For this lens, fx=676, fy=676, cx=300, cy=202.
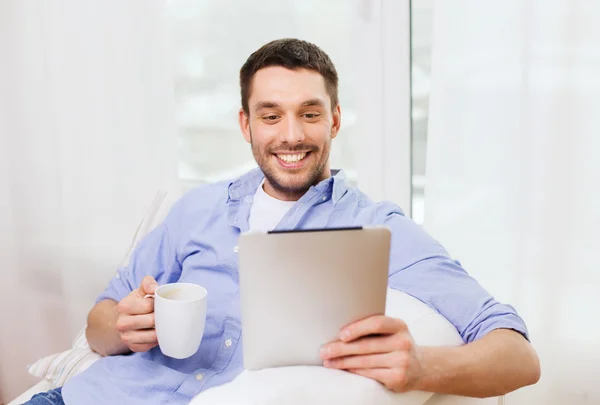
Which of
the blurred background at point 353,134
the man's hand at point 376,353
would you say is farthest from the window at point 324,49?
the man's hand at point 376,353

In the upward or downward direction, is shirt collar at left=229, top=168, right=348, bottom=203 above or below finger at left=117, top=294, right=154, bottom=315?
above

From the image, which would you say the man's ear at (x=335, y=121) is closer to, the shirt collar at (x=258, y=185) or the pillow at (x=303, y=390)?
the shirt collar at (x=258, y=185)

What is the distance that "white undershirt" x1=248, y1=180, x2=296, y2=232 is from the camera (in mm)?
1552

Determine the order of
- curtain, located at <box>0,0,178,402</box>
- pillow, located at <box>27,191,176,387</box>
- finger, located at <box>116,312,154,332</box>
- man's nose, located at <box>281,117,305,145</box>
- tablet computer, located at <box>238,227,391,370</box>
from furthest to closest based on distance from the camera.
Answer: curtain, located at <box>0,0,178,402</box>, pillow, located at <box>27,191,176,387</box>, man's nose, located at <box>281,117,305,145</box>, finger, located at <box>116,312,154,332</box>, tablet computer, located at <box>238,227,391,370</box>

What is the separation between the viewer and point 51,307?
247cm

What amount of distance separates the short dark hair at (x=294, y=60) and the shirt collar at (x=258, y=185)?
0.56 ft

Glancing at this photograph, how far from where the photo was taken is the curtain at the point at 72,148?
2.16m

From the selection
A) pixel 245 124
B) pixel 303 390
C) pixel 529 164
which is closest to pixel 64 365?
pixel 245 124

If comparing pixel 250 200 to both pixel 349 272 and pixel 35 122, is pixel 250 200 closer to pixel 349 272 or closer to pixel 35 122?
pixel 349 272

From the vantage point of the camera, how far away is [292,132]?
1.46 meters

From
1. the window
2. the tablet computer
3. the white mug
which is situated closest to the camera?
the tablet computer

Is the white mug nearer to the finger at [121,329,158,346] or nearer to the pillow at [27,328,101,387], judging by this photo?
the finger at [121,329,158,346]

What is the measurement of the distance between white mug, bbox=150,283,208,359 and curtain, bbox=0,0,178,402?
103 cm

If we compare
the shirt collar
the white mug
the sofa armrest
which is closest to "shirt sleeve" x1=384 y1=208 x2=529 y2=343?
the shirt collar
